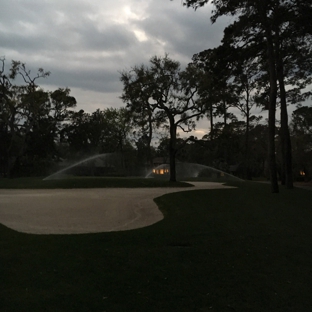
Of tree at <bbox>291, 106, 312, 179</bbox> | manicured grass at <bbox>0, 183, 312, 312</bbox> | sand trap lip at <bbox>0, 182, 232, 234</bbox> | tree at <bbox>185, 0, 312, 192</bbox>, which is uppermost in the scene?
tree at <bbox>185, 0, 312, 192</bbox>

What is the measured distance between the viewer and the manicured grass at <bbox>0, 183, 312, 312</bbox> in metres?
5.21

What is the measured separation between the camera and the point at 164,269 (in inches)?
263

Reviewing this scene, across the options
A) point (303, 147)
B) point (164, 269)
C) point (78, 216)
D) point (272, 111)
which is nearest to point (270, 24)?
point (272, 111)

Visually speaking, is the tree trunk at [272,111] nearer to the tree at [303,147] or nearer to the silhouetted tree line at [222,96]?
the silhouetted tree line at [222,96]

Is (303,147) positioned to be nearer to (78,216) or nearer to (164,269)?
(78,216)

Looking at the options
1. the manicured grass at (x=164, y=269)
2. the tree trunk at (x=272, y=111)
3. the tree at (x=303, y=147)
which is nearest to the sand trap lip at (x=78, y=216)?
the manicured grass at (x=164, y=269)

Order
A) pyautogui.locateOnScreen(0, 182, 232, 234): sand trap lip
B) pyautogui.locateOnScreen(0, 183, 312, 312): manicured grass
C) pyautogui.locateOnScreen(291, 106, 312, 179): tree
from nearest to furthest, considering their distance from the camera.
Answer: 1. pyautogui.locateOnScreen(0, 183, 312, 312): manicured grass
2. pyautogui.locateOnScreen(0, 182, 232, 234): sand trap lip
3. pyautogui.locateOnScreen(291, 106, 312, 179): tree

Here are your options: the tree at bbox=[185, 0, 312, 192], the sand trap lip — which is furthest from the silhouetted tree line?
the sand trap lip

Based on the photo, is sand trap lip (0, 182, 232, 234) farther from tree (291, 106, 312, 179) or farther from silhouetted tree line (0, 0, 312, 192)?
tree (291, 106, 312, 179)

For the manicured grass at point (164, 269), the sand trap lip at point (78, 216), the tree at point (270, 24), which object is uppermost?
the tree at point (270, 24)

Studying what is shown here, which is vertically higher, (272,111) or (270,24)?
(270,24)

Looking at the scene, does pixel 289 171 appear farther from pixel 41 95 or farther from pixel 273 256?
pixel 41 95

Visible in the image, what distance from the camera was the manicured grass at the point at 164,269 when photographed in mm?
5215

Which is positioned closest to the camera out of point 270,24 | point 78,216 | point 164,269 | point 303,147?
point 164,269
